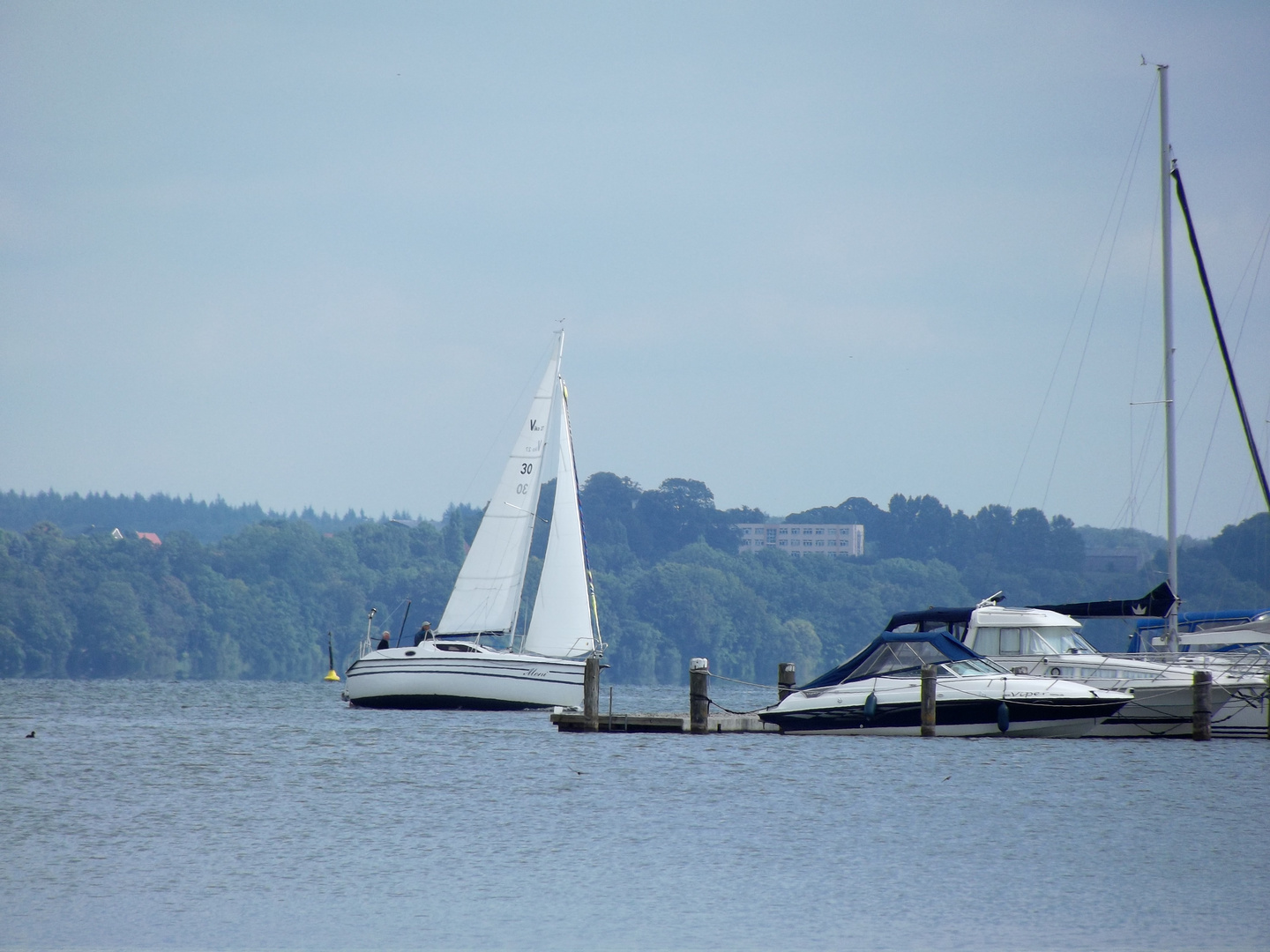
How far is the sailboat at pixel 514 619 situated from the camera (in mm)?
52469

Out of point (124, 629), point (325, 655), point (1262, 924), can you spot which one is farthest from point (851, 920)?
point (325, 655)

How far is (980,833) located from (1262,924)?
23.9ft

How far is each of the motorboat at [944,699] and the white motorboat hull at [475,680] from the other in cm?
1467

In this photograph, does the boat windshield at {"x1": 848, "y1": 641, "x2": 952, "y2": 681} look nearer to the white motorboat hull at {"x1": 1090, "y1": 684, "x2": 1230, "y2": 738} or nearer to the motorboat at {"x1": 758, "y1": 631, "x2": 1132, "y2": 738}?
the motorboat at {"x1": 758, "y1": 631, "x2": 1132, "y2": 738}

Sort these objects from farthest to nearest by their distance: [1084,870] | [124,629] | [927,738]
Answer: [124,629] → [927,738] → [1084,870]

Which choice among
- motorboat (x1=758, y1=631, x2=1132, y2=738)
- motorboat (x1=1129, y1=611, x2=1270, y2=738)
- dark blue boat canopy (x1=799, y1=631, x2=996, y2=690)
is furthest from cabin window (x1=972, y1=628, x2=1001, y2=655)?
motorboat (x1=1129, y1=611, x2=1270, y2=738)

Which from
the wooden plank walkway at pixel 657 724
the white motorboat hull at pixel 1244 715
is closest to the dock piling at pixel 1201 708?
the white motorboat hull at pixel 1244 715

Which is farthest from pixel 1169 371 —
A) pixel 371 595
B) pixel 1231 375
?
pixel 371 595

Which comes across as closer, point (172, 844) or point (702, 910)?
point (702, 910)

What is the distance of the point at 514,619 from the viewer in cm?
5559

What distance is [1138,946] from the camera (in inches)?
731

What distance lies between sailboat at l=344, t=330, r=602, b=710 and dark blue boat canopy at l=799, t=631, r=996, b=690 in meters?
15.8

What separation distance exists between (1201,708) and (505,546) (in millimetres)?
25791

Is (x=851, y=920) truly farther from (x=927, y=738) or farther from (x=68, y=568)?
(x=68, y=568)
